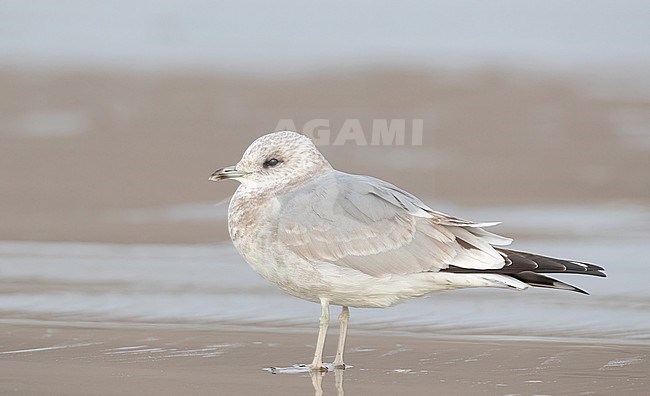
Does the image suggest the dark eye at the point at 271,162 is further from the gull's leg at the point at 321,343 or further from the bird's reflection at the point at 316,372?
the bird's reflection at the point at 316,372

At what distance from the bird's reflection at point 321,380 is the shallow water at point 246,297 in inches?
44.4

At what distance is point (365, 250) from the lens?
6496 millimetres

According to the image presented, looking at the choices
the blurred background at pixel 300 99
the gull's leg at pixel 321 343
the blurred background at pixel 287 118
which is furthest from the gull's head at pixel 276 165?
the blurred background at pixel 300 99

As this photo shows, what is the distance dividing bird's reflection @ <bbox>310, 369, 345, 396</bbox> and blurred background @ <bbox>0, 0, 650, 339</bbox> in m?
1.45

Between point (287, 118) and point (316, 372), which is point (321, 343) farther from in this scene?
point (287, 118)

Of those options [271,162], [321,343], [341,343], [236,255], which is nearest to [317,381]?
[321,343]

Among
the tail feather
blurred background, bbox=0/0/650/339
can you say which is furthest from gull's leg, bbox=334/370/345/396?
blurred background, bbox=0/0/650/339

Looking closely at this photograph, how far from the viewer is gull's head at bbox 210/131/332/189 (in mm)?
6852

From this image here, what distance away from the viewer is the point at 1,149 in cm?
1276

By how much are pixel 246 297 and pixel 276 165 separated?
170 cm

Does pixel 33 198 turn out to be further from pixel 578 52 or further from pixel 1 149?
pixel 578 52

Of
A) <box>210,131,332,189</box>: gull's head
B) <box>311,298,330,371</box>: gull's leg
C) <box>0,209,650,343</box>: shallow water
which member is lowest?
<box>311,298,330,371</box>: gull's leg

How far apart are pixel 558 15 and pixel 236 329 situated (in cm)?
1115

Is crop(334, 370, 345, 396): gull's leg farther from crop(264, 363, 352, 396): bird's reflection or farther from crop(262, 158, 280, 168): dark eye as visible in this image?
crop(262, 158, 280, 168): dark eye
